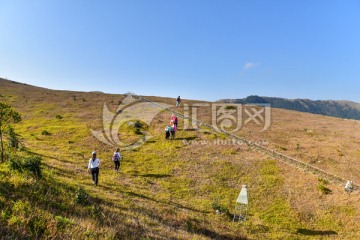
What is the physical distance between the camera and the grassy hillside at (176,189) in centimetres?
1010

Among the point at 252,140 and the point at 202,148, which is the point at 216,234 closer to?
the point at 202,148

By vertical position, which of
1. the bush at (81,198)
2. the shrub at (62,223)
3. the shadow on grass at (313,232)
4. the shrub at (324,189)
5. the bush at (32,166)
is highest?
the bush at (32,166)

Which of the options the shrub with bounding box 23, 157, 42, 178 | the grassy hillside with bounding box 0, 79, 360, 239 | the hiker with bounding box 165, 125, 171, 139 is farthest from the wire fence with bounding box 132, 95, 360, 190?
the shrub with bounding box 23, 157, 42, 178

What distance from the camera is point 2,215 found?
25.9 ft

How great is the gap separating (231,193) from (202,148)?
12095 millimetres

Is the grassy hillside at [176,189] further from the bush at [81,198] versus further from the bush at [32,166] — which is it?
the bush at [32,166]

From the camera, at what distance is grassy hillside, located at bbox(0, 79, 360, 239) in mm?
10105

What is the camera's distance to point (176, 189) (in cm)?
2438

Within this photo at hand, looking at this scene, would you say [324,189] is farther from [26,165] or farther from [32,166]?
[26,165]

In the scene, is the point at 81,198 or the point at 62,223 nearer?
the point at 62,223

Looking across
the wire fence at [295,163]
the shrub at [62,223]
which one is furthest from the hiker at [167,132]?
the shrub at [62,223]

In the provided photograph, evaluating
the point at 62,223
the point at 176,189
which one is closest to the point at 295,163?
the point at 176,189

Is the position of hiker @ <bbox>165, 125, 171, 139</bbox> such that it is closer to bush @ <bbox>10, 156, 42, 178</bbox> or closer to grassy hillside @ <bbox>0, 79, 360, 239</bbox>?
grassy hillside @ <bbox>0, 79, 360, 239</bbox>

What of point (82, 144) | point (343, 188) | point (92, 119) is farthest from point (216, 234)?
point (92, 119)
